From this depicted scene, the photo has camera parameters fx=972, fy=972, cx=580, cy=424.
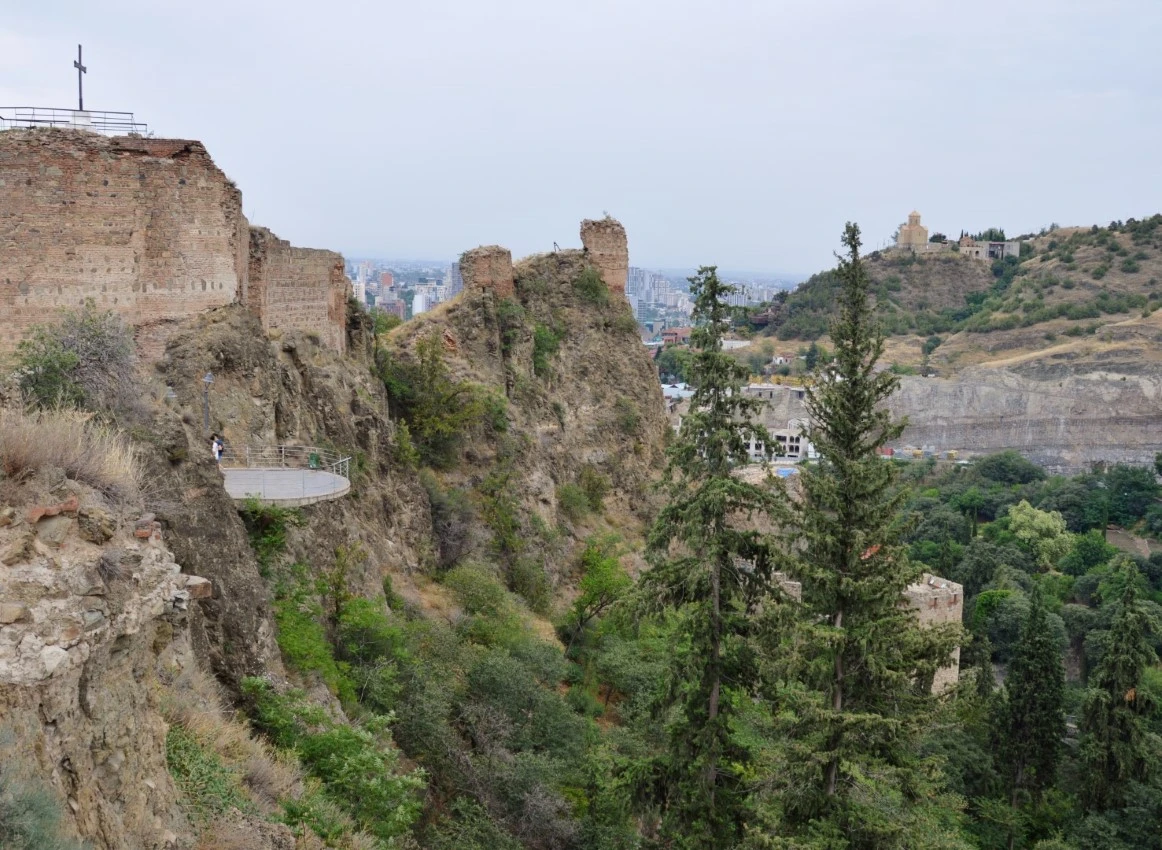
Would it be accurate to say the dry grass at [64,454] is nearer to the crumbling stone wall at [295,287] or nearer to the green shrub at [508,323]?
the crumbling stone wall at [295,287]

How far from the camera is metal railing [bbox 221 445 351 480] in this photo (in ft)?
46.2

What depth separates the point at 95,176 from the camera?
→ 526 inches

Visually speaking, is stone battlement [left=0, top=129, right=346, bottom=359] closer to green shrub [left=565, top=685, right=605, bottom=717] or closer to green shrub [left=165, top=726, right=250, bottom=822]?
green shrub [left=165, top=726, right=250, bottom=822]

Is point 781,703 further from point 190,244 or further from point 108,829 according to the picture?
point 190,244

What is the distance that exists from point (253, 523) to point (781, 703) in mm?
6760

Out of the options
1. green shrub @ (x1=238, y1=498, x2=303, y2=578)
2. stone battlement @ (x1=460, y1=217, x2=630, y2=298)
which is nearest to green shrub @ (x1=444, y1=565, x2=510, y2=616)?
green shrub @ (x1=238, y1=498, x2=303, y2=578)

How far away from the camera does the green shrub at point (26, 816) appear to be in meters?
3.96

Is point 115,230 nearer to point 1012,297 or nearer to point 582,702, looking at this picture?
point 582,702

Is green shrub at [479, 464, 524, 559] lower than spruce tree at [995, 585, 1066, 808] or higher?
higher

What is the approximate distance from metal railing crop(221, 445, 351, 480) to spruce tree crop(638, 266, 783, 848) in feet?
18.5

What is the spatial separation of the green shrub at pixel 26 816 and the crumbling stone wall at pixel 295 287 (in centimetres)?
1279

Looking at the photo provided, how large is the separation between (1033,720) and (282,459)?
1910cm

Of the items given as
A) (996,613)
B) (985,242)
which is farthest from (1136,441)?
(985,242)

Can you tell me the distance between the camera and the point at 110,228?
1348 cm
